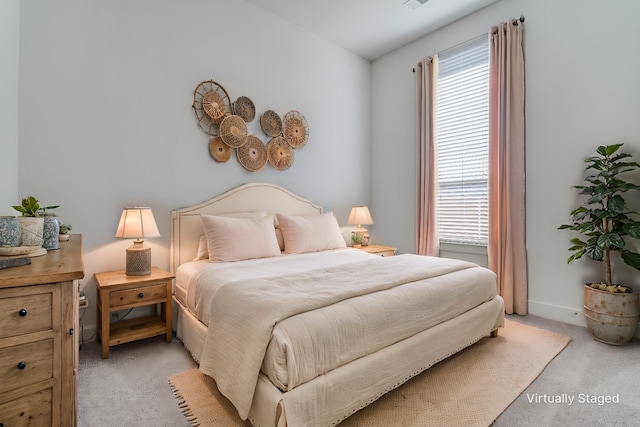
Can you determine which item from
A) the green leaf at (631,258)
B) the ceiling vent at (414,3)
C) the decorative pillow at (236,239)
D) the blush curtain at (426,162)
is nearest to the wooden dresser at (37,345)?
the decorative pillow at (236,239)

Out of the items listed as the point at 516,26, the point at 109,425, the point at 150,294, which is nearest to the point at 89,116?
the point at 150,294

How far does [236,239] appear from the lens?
2768mm

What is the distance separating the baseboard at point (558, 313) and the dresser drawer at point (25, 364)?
3.69 meters

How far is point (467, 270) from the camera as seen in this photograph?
239 cm

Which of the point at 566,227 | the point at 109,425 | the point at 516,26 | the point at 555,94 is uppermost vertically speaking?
the point at 516,26

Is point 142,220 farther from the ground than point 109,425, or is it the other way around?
point 142,220

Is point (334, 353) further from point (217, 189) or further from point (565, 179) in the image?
point (565, 179)

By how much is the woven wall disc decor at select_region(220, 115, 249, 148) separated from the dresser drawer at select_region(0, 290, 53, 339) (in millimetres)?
A: 2408

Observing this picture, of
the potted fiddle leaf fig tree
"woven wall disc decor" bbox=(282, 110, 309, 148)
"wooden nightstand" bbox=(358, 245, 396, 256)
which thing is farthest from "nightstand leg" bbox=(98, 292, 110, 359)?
the potted fiddle leaf fig tree

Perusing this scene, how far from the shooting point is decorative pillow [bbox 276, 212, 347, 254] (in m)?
3.24

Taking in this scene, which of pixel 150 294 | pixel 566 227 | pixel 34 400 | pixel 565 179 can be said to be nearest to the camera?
pixel 34 400

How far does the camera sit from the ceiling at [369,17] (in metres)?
3.35

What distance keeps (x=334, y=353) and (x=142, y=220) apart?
1863mm

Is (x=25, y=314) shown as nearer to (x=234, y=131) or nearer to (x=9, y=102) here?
(x=9, y=102)
